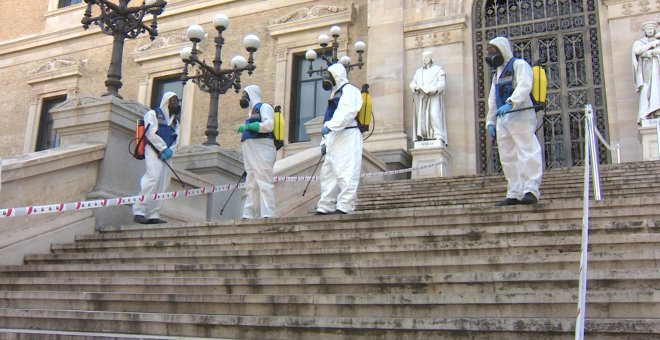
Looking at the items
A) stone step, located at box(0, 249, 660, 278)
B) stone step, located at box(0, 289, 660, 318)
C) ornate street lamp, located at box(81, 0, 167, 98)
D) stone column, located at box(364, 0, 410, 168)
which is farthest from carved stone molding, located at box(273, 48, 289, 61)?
stone step, located at box(0, 289, 660, 318)

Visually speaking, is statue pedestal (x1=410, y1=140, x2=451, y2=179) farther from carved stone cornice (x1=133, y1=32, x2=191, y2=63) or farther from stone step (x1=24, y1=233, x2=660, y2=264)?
carved stone cornice (x1=133, y1=32, x2=191, y2=63)

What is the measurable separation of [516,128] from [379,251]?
2.52 meters

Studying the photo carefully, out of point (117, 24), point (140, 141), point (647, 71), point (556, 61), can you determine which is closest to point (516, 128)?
point (140, 141)

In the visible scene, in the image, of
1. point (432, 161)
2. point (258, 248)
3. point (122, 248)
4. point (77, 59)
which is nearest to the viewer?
point (258, 248)

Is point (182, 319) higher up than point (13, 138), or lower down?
lower down

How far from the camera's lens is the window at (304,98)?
18578mm

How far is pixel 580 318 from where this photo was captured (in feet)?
10.1

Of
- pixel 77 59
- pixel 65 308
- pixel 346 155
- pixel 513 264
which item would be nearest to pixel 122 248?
pixel 65 308

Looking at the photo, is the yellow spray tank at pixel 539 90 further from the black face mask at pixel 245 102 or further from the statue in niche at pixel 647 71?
the statue in niche at pixel 647 71

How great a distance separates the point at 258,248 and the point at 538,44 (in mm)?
10682

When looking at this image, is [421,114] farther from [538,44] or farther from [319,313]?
[319,313]

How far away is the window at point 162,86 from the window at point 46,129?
3855 millimetres

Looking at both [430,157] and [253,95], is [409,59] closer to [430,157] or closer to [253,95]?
[430,157]

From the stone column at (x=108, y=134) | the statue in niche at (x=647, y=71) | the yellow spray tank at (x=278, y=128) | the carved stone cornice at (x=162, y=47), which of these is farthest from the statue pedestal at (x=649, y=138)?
the carved stone cornice at (x=162, y=47)
